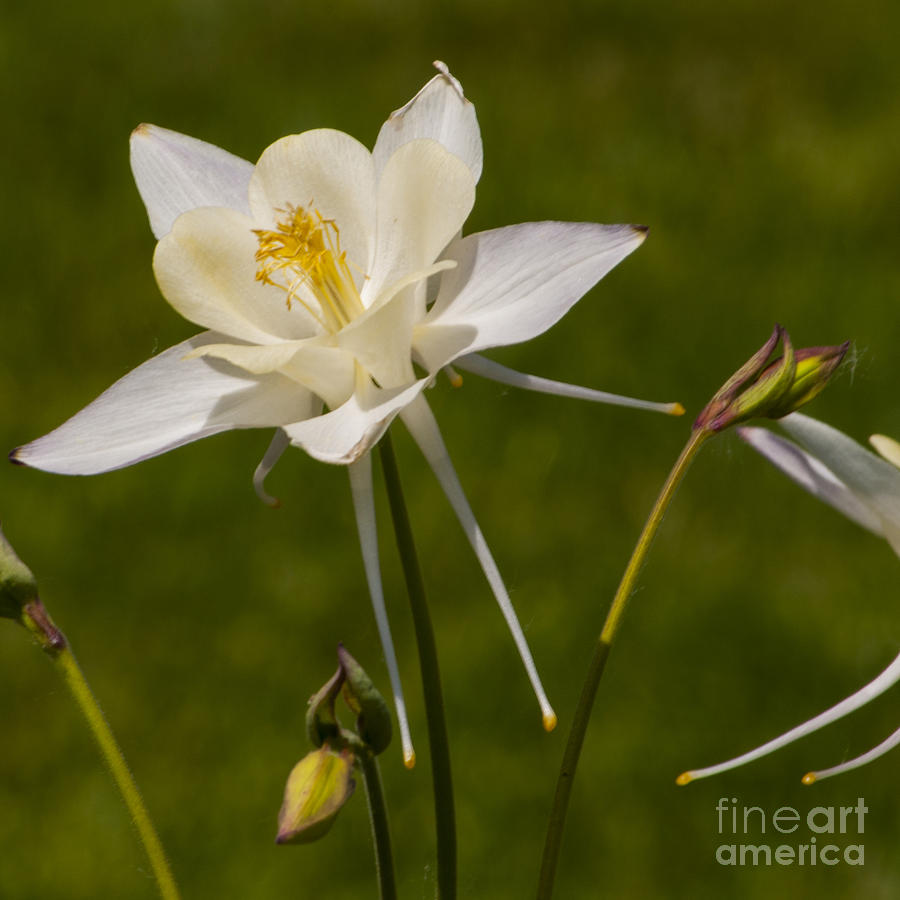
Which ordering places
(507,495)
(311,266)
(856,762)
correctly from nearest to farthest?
(856,762) < (311,266) < (507,495)

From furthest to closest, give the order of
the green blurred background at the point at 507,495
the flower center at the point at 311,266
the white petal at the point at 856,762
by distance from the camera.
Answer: the green blurred background at the point at 507,495, the flower center at the point at 311,266, the white petal at the point at 856,762

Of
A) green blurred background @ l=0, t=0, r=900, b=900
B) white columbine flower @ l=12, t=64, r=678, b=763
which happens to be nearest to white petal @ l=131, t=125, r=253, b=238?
white columbine flower @ l=12, t=64, r=678, b=763

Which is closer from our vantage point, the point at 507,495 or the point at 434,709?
the point at 434,709

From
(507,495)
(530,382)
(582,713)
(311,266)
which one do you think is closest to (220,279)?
(311,266)

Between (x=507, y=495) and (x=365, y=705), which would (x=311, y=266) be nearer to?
(x=365, y=705)

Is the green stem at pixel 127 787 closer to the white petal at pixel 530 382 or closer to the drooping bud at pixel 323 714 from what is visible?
the drooping bud at pixel 323 714

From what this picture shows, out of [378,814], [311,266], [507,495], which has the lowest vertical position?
[507,495]

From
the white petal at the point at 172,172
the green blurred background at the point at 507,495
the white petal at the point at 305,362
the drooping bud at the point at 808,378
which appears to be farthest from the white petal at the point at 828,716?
the green blurred background at the point at 507,495

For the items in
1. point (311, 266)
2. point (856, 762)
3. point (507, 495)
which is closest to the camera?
point (856, 762)
